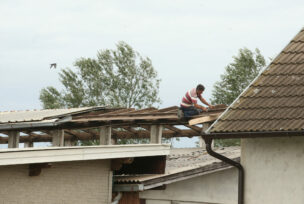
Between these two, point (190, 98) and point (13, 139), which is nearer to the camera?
point (190, 98)

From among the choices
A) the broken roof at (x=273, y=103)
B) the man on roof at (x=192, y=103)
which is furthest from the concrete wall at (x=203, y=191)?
the broken roof at (x=273, y=103)

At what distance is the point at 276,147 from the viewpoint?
41.8ft

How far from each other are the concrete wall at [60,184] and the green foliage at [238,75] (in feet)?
124

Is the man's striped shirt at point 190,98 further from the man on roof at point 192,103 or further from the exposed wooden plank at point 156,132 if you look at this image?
the exposed wooden plank at point 156,132

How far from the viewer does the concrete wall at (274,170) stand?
40.8 feet

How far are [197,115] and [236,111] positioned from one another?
6820mm

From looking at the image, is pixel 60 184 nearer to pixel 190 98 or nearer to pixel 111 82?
pixel 190 98

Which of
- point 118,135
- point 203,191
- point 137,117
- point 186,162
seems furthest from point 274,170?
point 118,135

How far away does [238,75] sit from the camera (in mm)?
56000

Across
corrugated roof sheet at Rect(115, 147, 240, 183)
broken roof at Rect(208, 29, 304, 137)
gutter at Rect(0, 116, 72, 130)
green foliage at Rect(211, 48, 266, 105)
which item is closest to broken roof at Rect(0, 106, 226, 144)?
gutter at Rect(0, 116, 72, 130)

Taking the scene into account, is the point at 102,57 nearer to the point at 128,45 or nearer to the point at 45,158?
the point at 128,45

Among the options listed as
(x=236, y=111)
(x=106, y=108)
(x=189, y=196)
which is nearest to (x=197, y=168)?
(x=189, y=196)

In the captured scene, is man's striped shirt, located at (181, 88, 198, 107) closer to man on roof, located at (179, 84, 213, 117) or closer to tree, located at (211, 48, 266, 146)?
man on roof, located at (179, 84, 213, 117)

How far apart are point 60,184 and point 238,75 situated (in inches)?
1567
